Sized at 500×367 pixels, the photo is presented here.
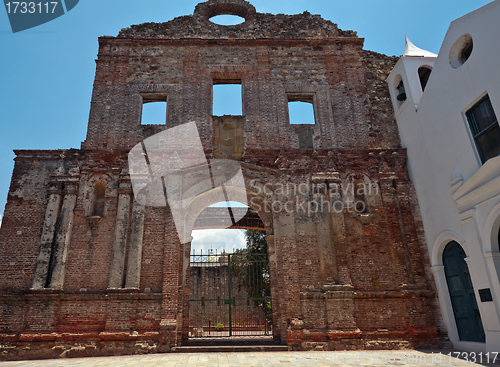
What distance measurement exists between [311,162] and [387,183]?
231 centimetres

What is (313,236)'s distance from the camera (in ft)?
32.5

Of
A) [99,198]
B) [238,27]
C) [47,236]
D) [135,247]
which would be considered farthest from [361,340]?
[238,27]

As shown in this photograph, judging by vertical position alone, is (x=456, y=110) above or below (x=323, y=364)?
above

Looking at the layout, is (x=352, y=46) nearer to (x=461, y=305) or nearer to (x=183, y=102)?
(x=183, y=102)

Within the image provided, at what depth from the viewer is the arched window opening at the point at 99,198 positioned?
33.7ft

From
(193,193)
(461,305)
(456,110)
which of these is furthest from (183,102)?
(461,305)

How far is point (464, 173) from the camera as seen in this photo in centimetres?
839

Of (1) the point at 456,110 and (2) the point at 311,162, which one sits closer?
(1) the point at 456,110

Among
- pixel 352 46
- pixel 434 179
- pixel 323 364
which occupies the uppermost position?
pixel 352 46

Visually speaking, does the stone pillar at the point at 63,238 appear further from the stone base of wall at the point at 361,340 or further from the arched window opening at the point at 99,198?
the stone base of wall at the point at 361,340

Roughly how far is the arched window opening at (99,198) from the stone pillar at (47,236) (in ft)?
3.02

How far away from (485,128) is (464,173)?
3.66 feet

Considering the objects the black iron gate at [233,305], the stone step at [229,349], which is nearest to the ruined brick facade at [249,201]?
the stone step at [229,349]

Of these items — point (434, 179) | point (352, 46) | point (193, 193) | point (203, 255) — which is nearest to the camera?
point (434, 179)
